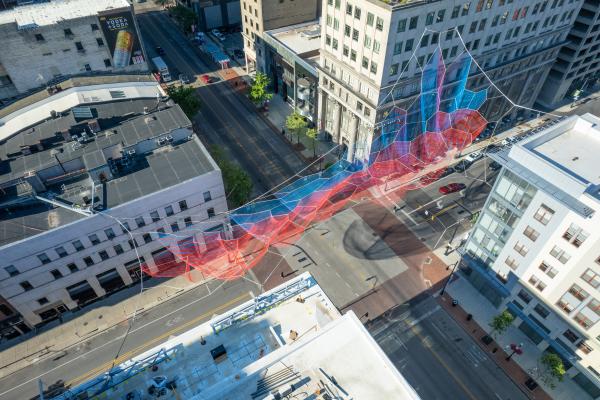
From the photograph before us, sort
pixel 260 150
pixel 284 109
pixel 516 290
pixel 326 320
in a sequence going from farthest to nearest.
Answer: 1. pixel 284 109
2. pixel 260 150
3. pixel 516 290
4. pixel 326 320

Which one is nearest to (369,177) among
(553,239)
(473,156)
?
(473,156)

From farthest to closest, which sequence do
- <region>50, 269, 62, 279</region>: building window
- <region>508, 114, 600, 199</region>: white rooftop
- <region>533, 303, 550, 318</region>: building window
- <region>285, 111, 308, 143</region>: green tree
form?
<region>285, 111, 308, 143</region>: green tree < <region>50, 269, 62, 279</region>: building window < <region>533, 303, 550, 318</region>: building window < <region>508, 114, 600, 199</region>: white rooftop

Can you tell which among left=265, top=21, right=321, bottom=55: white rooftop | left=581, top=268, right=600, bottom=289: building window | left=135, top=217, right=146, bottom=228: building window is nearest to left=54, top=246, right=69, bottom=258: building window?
left=135, top=217, right=146, bottom=228: building window

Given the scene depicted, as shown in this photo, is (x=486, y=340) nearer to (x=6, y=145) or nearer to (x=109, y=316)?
(x=109, y=316)

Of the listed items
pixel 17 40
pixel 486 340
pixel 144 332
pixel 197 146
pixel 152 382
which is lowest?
pixel 486 340

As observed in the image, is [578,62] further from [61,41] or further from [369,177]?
[61,41]

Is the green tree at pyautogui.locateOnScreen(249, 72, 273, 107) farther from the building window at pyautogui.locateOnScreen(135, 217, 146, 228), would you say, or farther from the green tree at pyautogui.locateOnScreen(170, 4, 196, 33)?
the green tree at pyautogui.locateOnScreen(170, 4, 196, 33)

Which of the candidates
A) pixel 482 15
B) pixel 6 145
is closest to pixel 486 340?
pixel 482 15
